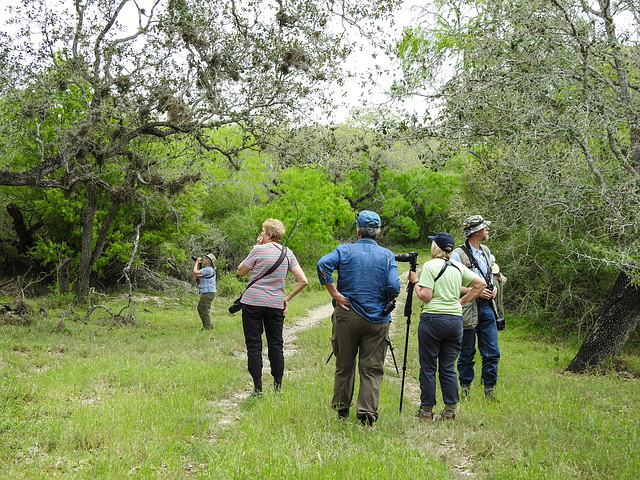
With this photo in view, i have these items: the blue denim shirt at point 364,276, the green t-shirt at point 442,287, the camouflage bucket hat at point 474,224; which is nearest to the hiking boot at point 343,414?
the blue denim shirt at point 364,276

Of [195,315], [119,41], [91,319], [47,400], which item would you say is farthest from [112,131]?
[47,400]

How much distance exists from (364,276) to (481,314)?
7.11 ft

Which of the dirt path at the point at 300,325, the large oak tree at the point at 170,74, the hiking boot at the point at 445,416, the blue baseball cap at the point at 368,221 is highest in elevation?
the large oak tree at the point at 170,74

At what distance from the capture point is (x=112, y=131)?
42.0 ft

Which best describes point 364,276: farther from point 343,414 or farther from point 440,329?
point 343,414

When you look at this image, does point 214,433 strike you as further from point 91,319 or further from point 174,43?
point 174,43

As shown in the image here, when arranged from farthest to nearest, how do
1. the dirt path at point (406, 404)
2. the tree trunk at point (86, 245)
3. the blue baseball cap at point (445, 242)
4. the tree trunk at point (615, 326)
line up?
the tree trunk at point (86, 245) < the tree trunk at point (615, 326) < the blue baseball cap at point (445, 242) < the dirt path at point (406, 404)

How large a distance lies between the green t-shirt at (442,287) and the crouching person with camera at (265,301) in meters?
1.49

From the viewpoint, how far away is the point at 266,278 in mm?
5918

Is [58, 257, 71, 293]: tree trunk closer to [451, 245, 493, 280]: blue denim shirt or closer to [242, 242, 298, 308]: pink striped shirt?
[242, 242, 298, 308]: pink striped shirt

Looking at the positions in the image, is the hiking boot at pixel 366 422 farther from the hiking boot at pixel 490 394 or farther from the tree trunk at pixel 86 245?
the tree trunk at pixel 86 245

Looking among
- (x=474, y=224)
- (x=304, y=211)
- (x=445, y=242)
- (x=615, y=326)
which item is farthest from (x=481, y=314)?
(x=304, y=211)

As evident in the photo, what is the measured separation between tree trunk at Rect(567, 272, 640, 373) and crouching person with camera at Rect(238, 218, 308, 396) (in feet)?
19.2

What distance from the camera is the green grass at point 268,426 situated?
3.72 metres
